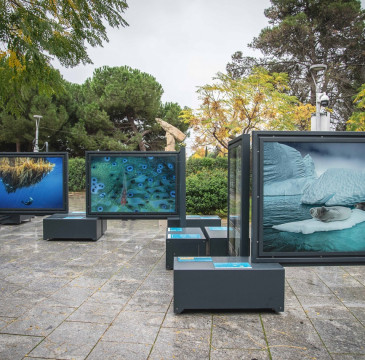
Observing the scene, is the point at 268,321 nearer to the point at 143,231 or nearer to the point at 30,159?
the point at 143,231

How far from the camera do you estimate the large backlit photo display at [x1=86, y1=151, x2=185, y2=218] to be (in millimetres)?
7820

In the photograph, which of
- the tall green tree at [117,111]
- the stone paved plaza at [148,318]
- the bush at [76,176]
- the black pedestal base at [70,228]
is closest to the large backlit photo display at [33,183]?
the black pedestal base at [70,228]

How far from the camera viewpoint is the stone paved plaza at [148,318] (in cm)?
296

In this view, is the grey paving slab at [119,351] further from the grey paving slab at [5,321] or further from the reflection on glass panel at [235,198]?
the reflection on glass panel at [235,198]

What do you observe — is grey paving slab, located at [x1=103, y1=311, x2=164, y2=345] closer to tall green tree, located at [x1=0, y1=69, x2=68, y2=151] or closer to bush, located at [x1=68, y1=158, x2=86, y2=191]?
bush, located at [x1=68, y1=158, x2=86, y2=191]

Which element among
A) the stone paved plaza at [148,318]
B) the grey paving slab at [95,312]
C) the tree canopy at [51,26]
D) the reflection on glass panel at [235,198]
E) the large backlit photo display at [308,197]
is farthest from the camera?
the reflection on glass panel at [235,198]

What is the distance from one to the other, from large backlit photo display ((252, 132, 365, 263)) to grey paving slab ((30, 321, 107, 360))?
1892 millimetres

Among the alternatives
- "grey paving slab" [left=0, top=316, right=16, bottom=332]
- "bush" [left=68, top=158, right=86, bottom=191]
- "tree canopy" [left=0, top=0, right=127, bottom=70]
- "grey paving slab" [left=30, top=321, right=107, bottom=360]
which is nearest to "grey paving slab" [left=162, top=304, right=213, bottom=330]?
"grey paving slab" [left=30, top=321, right=107, bottom=360]

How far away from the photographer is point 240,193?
4.23m

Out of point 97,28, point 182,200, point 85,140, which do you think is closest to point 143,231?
point 182,200

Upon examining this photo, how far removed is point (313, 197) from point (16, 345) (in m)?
3.28

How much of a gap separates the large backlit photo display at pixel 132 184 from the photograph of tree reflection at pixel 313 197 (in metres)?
4.06

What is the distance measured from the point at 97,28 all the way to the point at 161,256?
14.2ft

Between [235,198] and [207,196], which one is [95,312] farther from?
[207,196]
